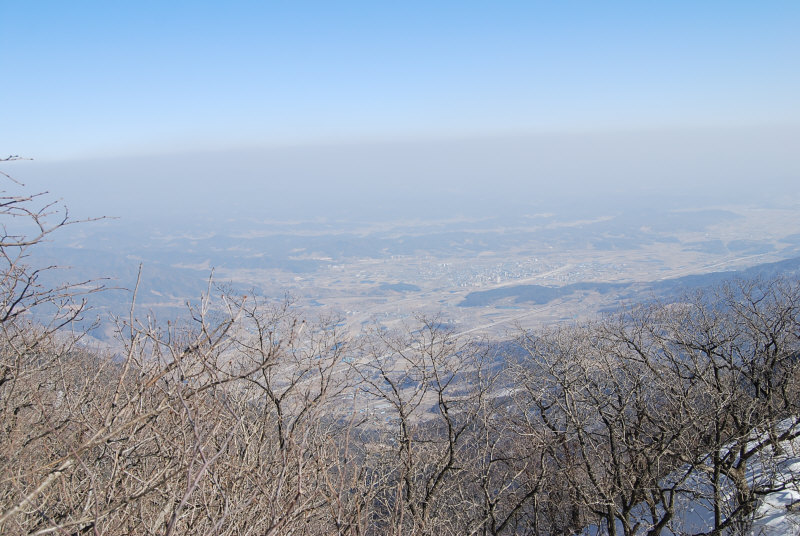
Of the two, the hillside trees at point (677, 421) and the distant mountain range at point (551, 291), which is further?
the distant mountain range at point (551, 291)

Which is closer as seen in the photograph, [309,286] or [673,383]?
[673,383]

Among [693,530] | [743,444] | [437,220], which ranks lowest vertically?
[437,220]

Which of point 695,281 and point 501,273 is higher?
point 695,281

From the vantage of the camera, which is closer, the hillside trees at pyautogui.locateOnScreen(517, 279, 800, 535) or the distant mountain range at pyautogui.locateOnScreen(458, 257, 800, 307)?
the hillside trees at pyautogui.locateOnScreen(517, 279, 800, 535)

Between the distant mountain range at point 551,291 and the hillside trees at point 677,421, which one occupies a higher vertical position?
the hillside trees at point 677,421

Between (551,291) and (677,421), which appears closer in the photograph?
(677,421)

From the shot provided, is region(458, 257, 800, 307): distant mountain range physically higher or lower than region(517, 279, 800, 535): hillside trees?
lower

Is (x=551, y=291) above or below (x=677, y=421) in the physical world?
below

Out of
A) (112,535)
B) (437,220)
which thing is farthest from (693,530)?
(437,220)

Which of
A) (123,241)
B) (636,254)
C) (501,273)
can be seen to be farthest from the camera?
(123,241)

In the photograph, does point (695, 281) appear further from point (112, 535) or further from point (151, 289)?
point (151, 289)

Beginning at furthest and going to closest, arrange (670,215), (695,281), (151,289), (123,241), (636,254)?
(670,215) → (123,241) → (636,254) → (151,289) → (695,281)
